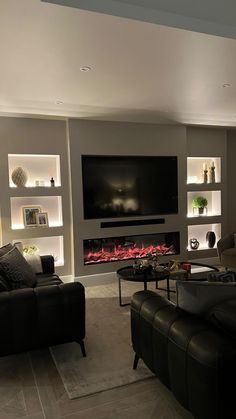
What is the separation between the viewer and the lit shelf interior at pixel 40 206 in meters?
4.61

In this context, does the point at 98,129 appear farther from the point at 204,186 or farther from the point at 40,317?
the point at 40,317

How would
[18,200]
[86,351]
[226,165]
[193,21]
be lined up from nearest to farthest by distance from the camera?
[193,21], [86,351], [18,200], [226,165]

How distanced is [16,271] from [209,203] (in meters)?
4.17

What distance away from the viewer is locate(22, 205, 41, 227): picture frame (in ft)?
15.1

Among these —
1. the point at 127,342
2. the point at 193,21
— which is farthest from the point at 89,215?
the point at 193,21

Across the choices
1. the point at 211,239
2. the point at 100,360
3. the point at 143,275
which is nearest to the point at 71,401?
the point at 100,360

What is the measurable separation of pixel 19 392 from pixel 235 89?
3748 mm

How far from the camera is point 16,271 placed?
9.27 feet

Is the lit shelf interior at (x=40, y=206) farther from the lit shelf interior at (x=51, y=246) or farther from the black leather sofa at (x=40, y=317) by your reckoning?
the black leather sofa at (x=40, y=317)

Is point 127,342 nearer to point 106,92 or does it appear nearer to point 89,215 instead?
point 89,215

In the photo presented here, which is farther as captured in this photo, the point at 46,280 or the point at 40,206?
the point at 40,206

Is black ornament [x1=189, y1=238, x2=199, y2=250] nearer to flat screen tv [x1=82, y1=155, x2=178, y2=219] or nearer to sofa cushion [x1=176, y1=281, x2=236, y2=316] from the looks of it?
flat screen tv [x1=82, y1=155, x2=178, y2=219]

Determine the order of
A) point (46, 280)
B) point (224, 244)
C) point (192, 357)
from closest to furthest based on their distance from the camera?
point (192, 357) < point (46, 280) < point (224, 244)

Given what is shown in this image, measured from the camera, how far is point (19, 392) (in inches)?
87.4
